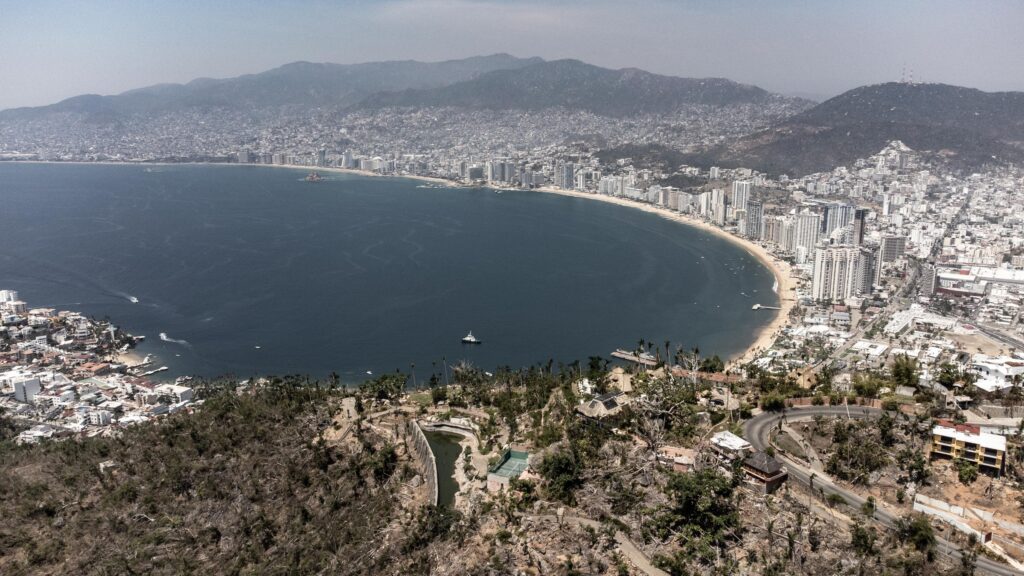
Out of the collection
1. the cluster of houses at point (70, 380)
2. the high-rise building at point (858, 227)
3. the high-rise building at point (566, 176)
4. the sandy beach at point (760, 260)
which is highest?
the high-rise building at point (566, 176)

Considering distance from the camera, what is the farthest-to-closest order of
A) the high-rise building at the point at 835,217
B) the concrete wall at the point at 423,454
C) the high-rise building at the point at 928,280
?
→ the high-rise building at the point at 835,217, the high-rise building at the point at 928,280, the concrete wall at the point at 423,454

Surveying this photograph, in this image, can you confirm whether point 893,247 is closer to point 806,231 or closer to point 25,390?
point 806,231

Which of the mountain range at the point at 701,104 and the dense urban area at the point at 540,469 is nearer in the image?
the dense urban area at the point at 540,469

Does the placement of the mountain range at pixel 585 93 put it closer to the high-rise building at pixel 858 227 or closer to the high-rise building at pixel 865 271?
the high-rise building at pixel 858 227

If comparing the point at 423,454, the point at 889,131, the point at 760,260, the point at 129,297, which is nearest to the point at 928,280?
the point at 760,260

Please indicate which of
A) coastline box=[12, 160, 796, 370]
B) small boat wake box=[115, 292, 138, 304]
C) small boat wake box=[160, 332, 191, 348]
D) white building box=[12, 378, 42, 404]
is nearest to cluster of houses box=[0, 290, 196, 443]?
white building box=[12, 378, 42, 404]

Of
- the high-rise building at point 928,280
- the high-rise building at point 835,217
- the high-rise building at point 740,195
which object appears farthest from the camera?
the high-rise building at point 740,195

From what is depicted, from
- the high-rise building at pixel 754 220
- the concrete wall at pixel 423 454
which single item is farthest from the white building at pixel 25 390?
the high-rise building at pixel 754 220
